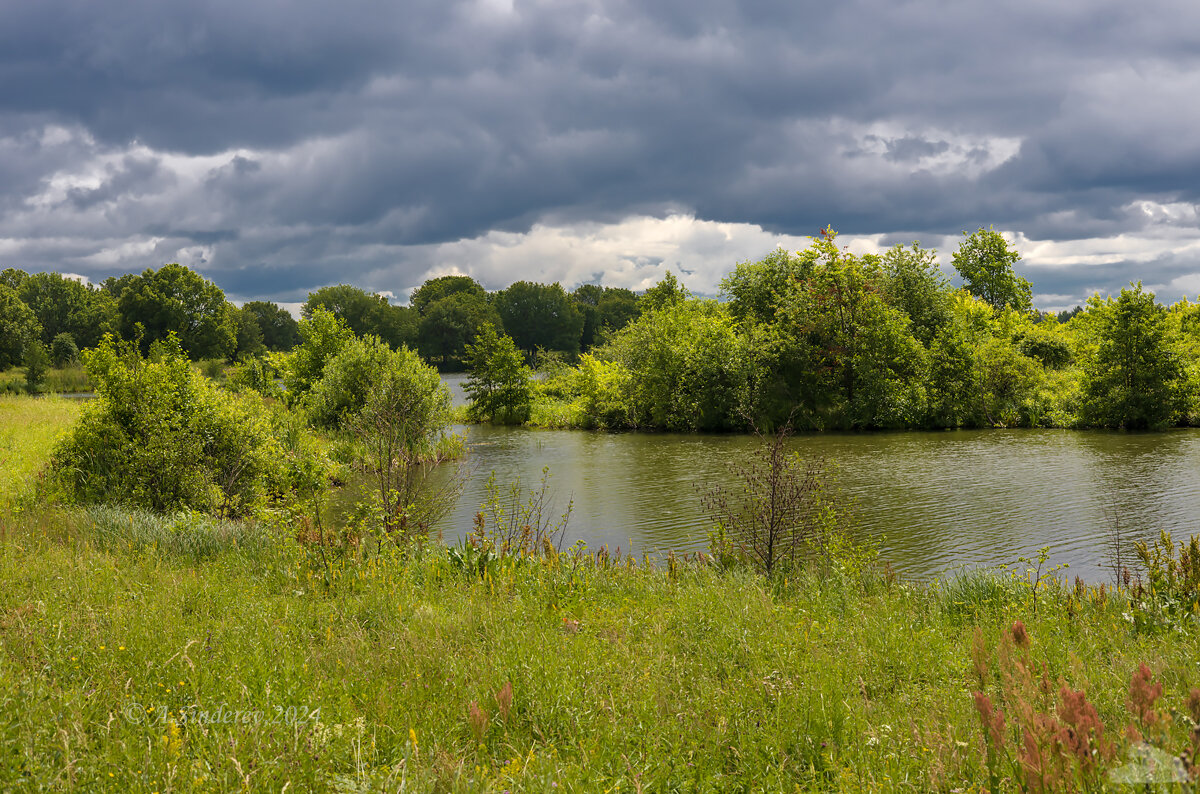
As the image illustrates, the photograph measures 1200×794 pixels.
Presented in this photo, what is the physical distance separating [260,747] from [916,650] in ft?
14.6

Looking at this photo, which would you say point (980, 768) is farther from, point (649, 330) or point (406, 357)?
point (649, 330)

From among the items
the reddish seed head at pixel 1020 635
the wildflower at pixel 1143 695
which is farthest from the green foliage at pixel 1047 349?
the wildflower at pixel 1143 695

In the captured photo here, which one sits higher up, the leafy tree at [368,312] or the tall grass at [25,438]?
the leafy tree at [368,312]

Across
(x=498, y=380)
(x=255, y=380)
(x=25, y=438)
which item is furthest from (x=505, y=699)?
(x=255, y=380)

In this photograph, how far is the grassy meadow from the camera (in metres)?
3.03

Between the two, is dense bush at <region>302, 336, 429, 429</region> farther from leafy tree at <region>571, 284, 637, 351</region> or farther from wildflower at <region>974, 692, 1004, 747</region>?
leafy tree at <region>571, 284, 637, 351</region>

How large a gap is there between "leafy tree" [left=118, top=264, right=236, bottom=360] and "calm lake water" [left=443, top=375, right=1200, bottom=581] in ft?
218

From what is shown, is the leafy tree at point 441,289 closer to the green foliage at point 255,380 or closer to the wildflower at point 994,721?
the green foliage at point 255,380

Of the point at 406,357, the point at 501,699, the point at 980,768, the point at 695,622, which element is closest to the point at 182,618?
the point at 501,699

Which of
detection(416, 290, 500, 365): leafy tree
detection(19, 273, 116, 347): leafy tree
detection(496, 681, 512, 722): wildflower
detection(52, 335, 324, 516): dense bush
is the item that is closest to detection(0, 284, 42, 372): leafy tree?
detection(19, 273, 116, 347): leafy tree

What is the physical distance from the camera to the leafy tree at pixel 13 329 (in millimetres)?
60969

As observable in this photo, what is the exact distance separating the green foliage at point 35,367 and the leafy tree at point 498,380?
37904mm

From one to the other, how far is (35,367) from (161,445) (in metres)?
58.4

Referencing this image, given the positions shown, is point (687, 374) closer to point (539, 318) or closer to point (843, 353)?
point (843, 353)
